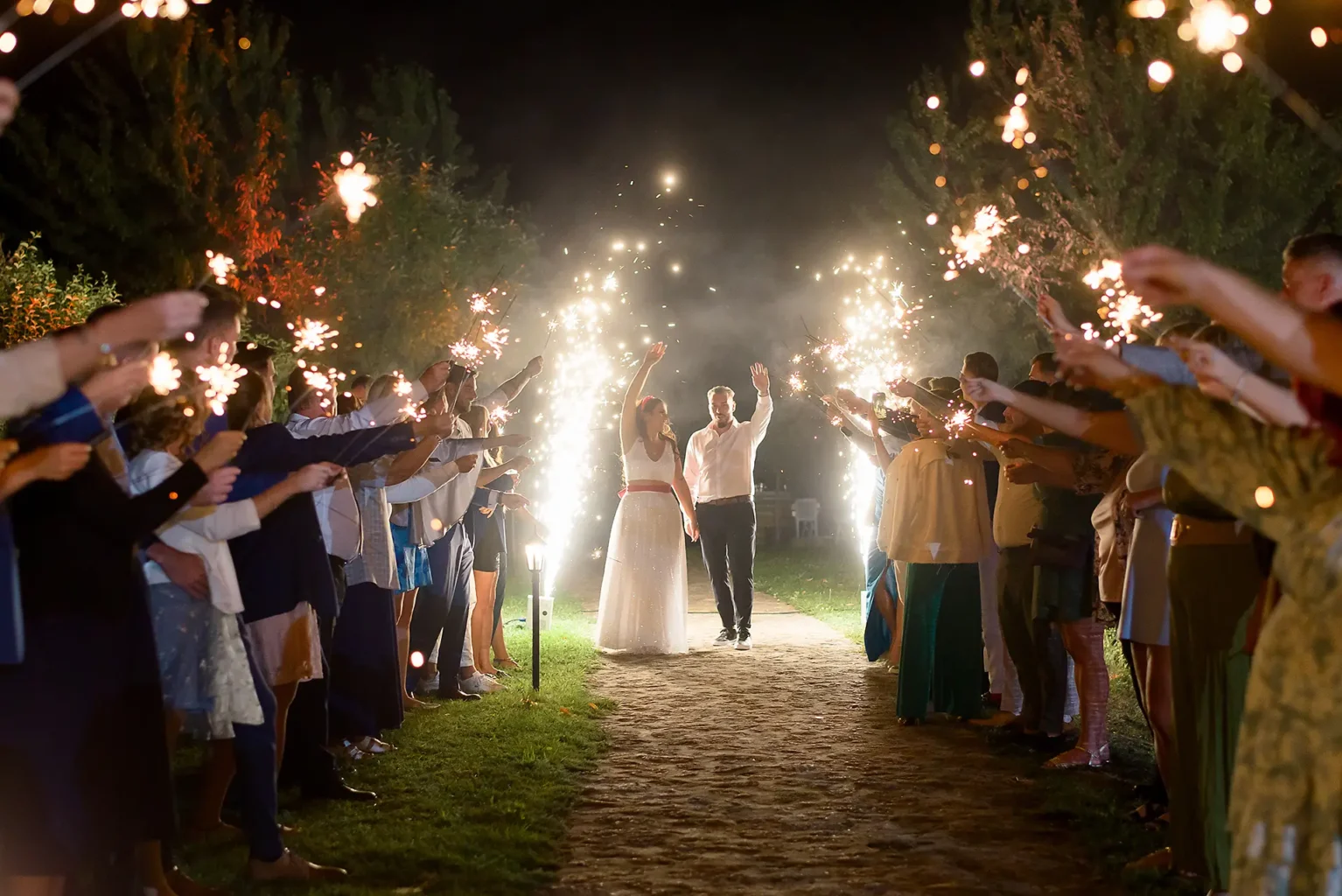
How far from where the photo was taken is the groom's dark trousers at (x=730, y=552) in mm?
11828

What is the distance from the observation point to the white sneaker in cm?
898

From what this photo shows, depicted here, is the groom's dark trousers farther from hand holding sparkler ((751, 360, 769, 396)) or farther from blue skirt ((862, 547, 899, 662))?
blue skirt ((862, 547, 899, 662))

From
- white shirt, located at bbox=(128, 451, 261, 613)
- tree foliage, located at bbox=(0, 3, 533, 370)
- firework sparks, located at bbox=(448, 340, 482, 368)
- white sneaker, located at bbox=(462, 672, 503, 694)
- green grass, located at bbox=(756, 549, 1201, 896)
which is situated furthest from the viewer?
tree foliage, located at bbox=(0, 3, 533, 370)

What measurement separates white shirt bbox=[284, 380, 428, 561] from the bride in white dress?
4.83 metres

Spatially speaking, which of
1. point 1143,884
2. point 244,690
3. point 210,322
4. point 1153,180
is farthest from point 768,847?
point 1153,180

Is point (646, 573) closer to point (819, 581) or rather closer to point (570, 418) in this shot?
point (570, 418)

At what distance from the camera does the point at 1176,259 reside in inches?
109

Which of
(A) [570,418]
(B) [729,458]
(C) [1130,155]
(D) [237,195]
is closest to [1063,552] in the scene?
(B) [729,458]

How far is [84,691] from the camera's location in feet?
11.4

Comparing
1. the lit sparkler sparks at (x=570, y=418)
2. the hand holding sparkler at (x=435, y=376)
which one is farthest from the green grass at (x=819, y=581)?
the hand holding sparkler at (x=435, y=376)

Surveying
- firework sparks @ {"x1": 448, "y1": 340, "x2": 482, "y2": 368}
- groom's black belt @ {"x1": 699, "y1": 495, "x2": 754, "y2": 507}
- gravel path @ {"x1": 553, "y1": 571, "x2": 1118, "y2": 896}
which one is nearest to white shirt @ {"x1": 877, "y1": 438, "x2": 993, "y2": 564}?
gravel path @ {"x1": 553, "y1": 571, "x2": 1118, "y2": 896}

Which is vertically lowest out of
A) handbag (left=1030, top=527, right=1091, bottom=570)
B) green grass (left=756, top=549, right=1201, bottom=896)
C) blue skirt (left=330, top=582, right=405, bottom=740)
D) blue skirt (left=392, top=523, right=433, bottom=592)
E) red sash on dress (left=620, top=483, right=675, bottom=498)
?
green grass (left=756, top=549, right=1201, bottom=896)

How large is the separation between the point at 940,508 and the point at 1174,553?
11.2 feet

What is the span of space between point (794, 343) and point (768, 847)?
19098 mm
